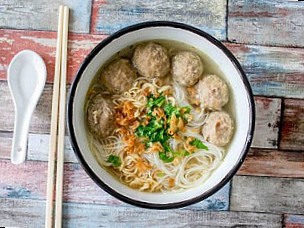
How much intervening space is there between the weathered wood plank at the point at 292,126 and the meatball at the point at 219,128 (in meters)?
A: 0.29

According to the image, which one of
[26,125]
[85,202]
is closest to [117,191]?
[85,202]

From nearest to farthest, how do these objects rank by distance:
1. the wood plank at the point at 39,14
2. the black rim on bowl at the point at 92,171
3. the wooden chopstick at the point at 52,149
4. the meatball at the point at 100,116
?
1. the black rim on bowl at the point at 92,171
2. the meatball at the point at 100,116
3. the wooden chopstick at the point at 52,149
4. the wood plank at the point at 39,14

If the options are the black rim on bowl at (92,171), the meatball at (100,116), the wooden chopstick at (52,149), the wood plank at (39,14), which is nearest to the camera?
the black rim on bowl at (92,171)

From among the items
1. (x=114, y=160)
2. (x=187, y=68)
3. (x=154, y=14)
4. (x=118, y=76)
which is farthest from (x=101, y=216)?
(x=154, y=14)

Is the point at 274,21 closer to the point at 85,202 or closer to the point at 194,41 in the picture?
the point at 194,41

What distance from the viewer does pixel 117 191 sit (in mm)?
1846

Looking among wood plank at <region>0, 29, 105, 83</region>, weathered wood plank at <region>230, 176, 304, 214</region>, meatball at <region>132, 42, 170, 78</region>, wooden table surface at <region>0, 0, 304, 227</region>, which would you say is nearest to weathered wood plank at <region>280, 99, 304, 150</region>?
wooden table surface at <region>0, 0, 304, 227</region>

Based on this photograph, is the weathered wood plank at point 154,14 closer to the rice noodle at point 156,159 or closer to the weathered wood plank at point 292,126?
the rice noodle at point 156,159

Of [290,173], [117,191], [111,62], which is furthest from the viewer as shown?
[290,173]

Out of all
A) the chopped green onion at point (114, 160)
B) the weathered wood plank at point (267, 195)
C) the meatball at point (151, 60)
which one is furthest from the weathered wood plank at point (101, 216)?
the meatball at point (151, 60)

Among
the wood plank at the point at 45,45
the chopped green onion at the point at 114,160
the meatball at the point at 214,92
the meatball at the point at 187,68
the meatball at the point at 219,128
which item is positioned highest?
the wood plank at the point at 45,45

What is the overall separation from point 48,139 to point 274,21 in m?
1.03

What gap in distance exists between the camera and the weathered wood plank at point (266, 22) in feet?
7.02

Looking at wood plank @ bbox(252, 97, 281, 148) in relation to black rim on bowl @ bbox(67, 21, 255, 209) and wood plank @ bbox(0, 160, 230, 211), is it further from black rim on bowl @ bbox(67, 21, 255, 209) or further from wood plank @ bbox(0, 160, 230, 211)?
wood plank @ bbox(0, 160, 230, 211)
